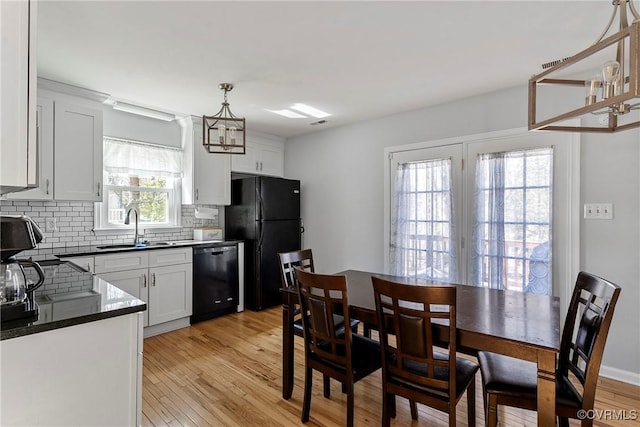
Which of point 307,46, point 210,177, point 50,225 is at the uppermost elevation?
point 307,46

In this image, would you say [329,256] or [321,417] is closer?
[321,417]

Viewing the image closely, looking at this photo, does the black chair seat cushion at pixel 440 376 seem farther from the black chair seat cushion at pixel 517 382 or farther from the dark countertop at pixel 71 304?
the dark countertop at pixel 71 304

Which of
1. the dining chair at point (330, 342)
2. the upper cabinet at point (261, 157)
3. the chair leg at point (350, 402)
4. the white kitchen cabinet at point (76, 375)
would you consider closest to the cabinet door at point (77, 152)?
the upper cabinet at point (261, 157)

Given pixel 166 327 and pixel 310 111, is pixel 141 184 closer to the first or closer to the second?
pixel 166 327

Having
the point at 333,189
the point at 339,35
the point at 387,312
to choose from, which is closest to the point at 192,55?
the point at 339,35

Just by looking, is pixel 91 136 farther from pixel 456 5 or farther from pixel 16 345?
pixel 456 5

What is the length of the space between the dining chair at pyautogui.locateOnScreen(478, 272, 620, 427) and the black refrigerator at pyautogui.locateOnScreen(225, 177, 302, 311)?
2.90 metres

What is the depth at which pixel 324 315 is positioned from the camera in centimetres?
184

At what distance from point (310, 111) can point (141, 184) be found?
2.17 m

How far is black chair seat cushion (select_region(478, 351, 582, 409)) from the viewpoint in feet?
4.82

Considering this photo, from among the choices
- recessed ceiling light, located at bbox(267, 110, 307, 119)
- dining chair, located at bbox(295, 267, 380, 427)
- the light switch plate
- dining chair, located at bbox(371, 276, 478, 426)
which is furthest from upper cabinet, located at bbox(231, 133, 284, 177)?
the light switch plate

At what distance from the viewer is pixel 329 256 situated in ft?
14.8

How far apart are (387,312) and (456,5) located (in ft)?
5.78

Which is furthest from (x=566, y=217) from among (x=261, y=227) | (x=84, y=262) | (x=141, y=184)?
(x=141, y=184)
